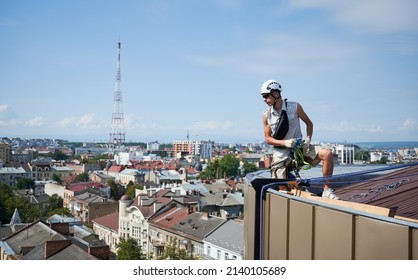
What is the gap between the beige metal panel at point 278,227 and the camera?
156 centimetres

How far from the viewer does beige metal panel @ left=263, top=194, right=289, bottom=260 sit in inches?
61.2

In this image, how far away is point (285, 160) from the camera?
6.05 feet

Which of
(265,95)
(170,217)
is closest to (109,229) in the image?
(170,217)

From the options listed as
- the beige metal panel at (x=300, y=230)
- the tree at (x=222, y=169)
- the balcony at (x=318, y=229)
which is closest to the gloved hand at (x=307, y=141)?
the balcony at (x=318, y=229)

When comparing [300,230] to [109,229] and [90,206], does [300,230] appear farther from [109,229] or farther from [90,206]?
[90,206]

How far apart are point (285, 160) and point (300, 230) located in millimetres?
432

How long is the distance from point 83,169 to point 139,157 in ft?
50.3

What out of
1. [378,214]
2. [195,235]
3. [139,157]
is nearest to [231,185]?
[195,235]

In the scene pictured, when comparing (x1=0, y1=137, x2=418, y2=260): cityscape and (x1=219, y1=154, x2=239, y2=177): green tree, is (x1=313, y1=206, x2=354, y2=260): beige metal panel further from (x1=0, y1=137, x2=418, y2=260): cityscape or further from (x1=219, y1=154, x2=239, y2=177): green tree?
(x1=219, y1=154, x2=239, y2=177): green tree

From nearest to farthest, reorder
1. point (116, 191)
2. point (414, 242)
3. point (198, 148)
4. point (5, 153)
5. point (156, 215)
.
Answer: point (414, 242) < point (156, 215) < point (116, 191) < point (5, 153) < point (198, 148)

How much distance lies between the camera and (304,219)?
1.43 m

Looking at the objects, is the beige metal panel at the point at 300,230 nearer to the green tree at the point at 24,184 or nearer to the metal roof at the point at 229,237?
the metal roof at the point at 229,237

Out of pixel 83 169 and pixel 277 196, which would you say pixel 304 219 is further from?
pixel 83 169

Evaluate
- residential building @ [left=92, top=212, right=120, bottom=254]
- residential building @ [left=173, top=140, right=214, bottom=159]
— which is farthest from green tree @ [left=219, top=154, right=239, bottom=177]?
residential building @ [left=173, top=140, right=214, bottom=159]
